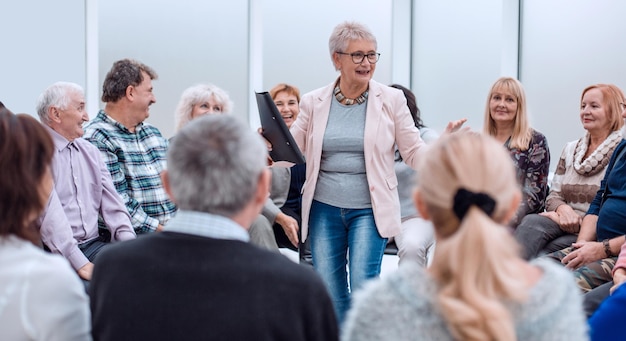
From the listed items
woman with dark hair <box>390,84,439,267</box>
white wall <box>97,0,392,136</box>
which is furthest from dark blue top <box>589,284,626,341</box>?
white wall <box>97,0,392,136</box>

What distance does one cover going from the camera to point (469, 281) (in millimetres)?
1237

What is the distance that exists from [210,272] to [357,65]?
1944mm

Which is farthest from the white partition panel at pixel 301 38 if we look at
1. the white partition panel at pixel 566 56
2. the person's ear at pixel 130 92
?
the person's ear at pixel 130 92

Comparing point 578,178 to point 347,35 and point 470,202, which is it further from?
point 470,202

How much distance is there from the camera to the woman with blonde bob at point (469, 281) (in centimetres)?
124

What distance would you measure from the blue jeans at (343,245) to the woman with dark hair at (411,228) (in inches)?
27.6

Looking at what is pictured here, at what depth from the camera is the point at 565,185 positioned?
13.1 ft

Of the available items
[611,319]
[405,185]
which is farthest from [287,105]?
[611,319]

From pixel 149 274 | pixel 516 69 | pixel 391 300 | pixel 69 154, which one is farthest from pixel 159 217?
pixel 516 69

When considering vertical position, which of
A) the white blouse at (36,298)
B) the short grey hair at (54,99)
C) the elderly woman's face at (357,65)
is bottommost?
the white blouse at (36,298)

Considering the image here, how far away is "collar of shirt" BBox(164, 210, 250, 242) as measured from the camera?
4.79 ft

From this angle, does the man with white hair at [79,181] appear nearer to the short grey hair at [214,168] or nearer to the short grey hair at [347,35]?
the short grey hair at [347,35]

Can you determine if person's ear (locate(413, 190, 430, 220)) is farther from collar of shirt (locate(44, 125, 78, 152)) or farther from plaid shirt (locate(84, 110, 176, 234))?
plaid shirt (locate(84, 110, 176, 234))

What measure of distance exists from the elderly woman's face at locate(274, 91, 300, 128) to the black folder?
1.46 meters
